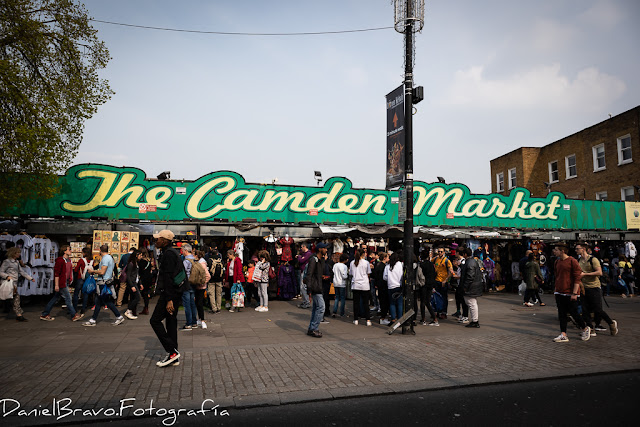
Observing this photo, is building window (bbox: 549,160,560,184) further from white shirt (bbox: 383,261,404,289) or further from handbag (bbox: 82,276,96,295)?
handbag (bbox: 82,276,96,295)

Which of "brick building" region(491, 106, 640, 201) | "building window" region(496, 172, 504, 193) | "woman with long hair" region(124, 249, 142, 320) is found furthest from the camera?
"building window" region(496, 172, 504, 193)

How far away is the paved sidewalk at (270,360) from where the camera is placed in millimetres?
4754

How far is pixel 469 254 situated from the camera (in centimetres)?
959

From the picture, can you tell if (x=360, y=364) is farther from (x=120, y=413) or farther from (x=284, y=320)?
(x=284, y=320)

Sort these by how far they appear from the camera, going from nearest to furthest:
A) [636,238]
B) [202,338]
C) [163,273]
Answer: [163,273], [202,338], [636,238]

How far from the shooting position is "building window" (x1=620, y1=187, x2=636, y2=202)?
22.3 meters

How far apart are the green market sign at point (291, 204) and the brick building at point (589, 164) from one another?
4916mm

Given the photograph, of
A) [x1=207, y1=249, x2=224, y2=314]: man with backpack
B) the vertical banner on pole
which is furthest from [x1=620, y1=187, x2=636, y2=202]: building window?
[x1=207, y1=249, x2=224, y2=314]: man with backpack

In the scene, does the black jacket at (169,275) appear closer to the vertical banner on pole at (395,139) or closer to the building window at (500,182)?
the vertical banner on pole at (395,139)

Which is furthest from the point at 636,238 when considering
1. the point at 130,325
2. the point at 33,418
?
the point at 33,418

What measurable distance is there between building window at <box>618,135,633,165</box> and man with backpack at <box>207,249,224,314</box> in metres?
23.8

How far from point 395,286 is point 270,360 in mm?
4051

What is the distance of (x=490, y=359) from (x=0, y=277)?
1101cm

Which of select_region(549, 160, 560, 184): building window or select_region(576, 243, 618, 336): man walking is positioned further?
select_region(549, 160, 560, 184): building window
